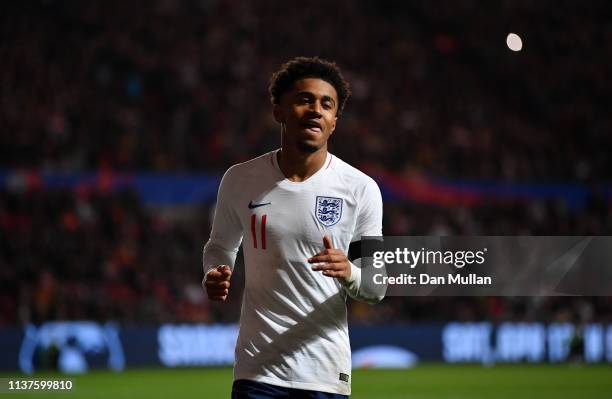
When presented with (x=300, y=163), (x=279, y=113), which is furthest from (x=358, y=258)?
(x=279, y=113)

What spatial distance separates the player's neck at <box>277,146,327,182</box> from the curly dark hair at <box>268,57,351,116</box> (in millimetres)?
223

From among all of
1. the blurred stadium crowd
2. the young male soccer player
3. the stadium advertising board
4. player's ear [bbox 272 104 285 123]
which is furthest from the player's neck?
the blurred stadium crowd

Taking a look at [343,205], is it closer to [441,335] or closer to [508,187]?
[441,335]

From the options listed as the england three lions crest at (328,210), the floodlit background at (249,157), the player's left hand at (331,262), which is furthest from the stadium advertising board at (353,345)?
the player's left hand at (331,262)

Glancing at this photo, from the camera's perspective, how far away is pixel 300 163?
4.76 metres

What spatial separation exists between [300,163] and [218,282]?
65 cm

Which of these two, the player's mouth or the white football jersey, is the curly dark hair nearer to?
the player's mouth

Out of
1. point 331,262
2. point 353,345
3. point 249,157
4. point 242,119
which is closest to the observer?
point 331,262

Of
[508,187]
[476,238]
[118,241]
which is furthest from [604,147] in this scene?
[476,238]

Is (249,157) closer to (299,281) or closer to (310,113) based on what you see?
(310,113)

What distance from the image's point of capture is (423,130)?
82.2ft

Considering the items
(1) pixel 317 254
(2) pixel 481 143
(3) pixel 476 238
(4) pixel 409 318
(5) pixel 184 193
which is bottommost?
(1) pixel 317 254

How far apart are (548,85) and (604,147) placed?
3.38 m

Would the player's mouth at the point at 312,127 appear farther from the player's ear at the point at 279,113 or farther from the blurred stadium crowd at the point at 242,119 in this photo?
the blurred stadium crowd at the point at 242,119
